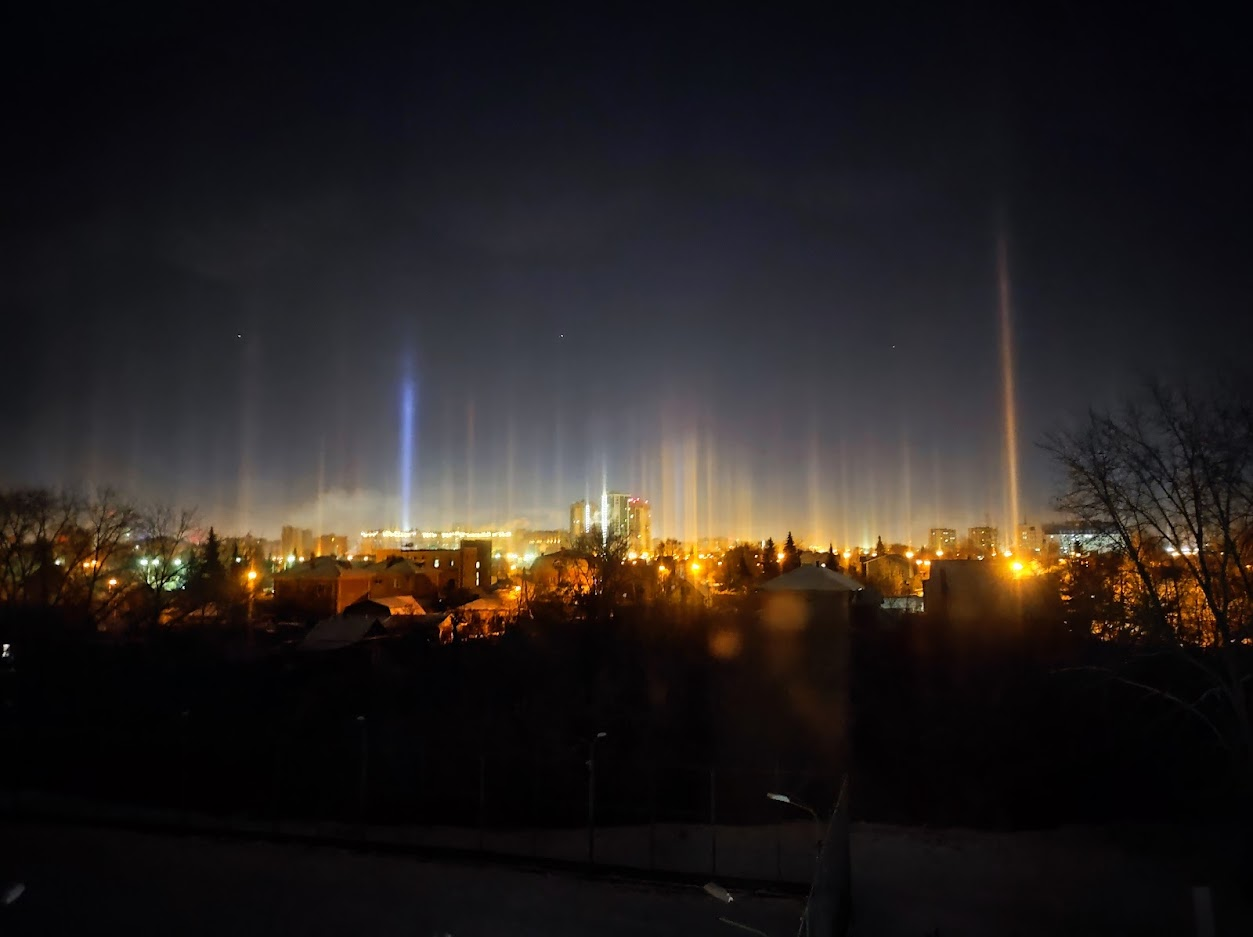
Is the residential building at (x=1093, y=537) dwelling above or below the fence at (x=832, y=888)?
above

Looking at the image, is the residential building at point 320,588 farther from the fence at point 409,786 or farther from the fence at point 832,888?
the fence at point 832,888

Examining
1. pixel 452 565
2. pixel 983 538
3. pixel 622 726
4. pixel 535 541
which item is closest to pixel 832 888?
pixel 622 726

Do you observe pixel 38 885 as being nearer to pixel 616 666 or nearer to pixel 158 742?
pixel 158 742

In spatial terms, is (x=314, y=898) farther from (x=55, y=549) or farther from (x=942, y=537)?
(x=942, y=537)

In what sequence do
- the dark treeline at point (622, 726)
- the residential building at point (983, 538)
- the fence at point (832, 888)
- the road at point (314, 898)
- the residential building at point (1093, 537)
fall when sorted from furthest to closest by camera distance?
the residential building at point (983, 538) → the dark treeline at point (622, 726) → the residential building at point (1093, 537) → the road at point (314, 898) → the fence at point (832, 888)

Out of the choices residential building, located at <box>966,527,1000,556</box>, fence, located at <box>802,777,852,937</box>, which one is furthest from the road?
residential building, located at <box>966,527,1000,556</box>

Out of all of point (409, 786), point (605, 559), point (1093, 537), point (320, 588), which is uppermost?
point (1093, 537)

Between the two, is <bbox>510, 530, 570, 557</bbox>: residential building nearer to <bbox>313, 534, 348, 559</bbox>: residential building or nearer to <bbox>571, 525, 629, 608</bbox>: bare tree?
<bbox>313, 534, 348, 559</bbox>: residential building

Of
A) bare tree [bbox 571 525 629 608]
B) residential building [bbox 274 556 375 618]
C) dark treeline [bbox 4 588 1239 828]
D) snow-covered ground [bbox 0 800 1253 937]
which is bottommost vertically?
snow-covered ground [bbox 0 800 1253 937]

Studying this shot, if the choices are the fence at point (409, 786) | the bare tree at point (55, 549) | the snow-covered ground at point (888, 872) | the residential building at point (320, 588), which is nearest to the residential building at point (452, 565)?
the residential building at point (320, 588)
